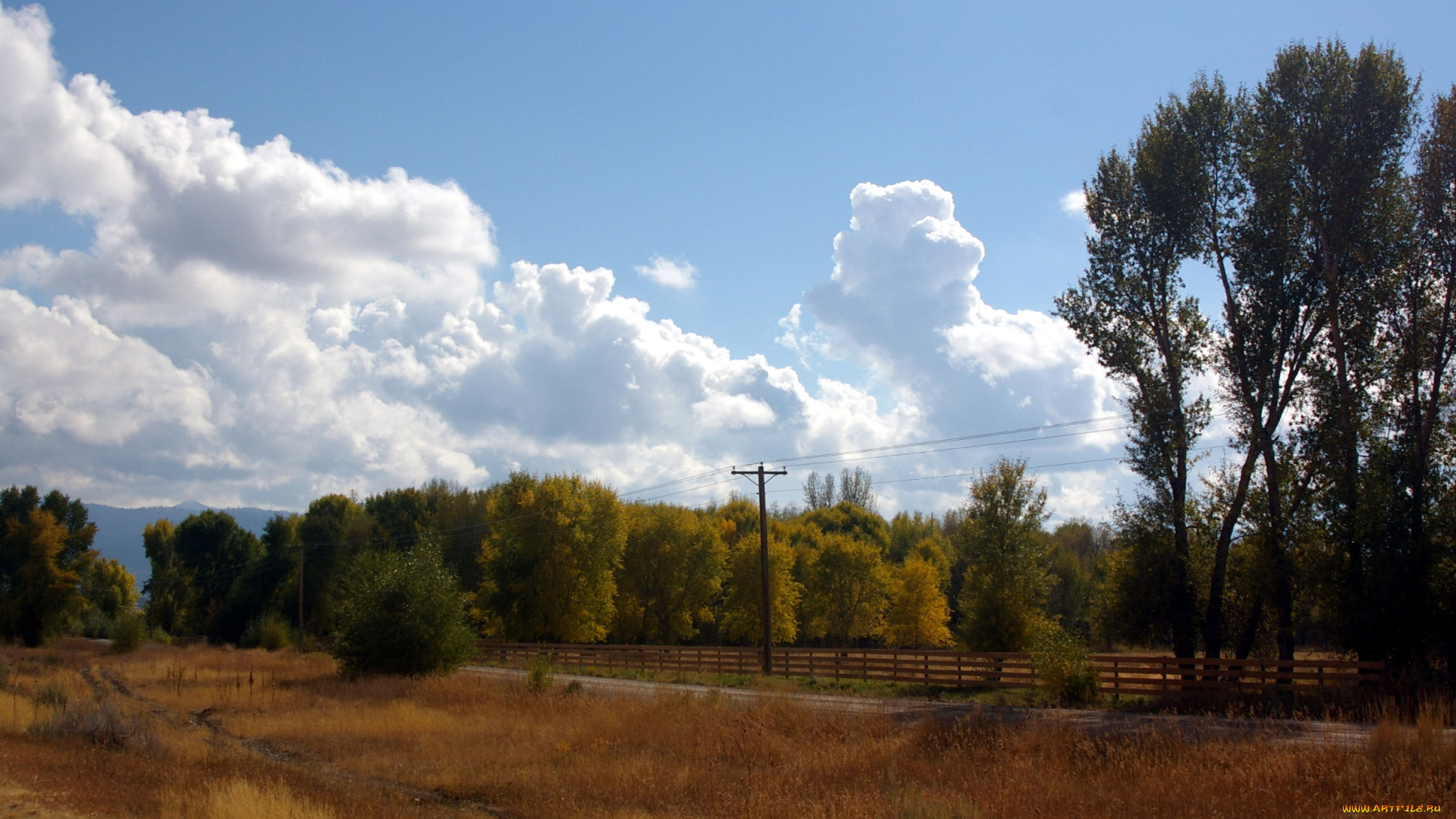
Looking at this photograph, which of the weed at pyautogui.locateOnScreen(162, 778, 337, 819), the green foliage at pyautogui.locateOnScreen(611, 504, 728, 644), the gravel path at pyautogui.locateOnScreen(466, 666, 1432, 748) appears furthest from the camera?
the green foliage at pyautogui.locateOnScreen(611, 504, 728, 644)

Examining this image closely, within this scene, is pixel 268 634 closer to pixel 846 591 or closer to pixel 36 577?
pixel 36 577

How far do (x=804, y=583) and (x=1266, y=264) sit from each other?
49.4m

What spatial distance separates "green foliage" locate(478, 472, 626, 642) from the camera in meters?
53.9

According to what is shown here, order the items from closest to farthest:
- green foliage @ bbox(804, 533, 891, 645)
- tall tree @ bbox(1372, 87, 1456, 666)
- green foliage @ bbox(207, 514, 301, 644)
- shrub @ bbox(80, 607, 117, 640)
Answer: tall tree @ bbox(1372, 87, 1456, 666) < green foliage @ bbox(804, 533, 891, 645) < green foliage @ bbox(207, 514, 301, 644) < shrub @ bbox(80, 607, 117, 640)

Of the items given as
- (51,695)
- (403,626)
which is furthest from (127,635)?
(51,695)

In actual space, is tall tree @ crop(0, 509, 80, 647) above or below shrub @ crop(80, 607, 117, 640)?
above

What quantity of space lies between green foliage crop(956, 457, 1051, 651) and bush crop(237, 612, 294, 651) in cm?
4722

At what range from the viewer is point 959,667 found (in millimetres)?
29469

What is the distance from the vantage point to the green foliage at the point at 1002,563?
115 feet

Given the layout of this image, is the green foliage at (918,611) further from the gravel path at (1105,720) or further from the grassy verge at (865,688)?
the gravel path at (1105,720)

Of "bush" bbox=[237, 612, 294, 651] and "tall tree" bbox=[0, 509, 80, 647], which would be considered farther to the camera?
"tall tree" bbox=[0, 509, 80, 647]

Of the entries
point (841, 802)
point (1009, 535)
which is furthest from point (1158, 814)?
point (1009, 535)

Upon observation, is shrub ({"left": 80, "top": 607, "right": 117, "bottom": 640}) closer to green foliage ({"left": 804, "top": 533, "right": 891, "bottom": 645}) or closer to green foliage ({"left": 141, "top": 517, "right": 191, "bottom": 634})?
green foliage ({"left": 141, "top": 517, "right": 191, "bottom": 634})

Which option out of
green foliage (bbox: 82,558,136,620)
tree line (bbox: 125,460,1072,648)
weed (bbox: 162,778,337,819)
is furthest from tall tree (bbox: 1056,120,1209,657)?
green foliage (bbox: 82,558,136,620)
